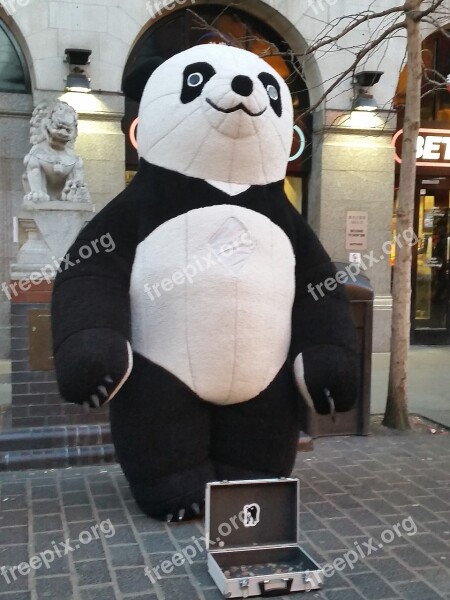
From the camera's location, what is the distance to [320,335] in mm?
3570

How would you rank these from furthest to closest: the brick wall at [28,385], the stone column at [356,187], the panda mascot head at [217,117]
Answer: the stone column at [356,187] < the brick wall at [28,385] < the panda mascot head at [217,117]

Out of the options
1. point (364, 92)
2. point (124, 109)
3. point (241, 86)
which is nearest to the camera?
point (241, 86)

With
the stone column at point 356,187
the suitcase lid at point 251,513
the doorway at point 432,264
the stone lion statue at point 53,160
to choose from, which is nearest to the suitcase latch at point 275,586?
the suitcase lid at point 251,513

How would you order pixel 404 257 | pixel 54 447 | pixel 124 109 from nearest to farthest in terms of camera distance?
1. pixel 54 447
2. pixel 404 257
3. pixel 124 109

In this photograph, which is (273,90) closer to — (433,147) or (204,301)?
(204,301)

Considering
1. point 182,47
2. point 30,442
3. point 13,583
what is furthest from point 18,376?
point 182,47

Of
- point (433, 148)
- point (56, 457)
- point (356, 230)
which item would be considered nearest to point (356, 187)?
point (356, 230)

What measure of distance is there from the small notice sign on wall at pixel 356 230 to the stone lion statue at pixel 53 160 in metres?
5.26

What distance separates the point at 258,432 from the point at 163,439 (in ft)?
1.70

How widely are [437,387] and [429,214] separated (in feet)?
13.4

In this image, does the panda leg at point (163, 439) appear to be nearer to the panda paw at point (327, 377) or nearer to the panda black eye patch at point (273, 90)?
the panda paw at point (327, 377)

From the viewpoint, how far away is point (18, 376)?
5.06 metres

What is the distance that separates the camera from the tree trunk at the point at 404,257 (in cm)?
602

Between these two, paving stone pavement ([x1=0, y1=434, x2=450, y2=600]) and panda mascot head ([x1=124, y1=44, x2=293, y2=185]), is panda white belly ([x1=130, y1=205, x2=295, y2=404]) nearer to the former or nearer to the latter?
panda mascot head ([x1=124, y1=44, x2=293, y2=185])
